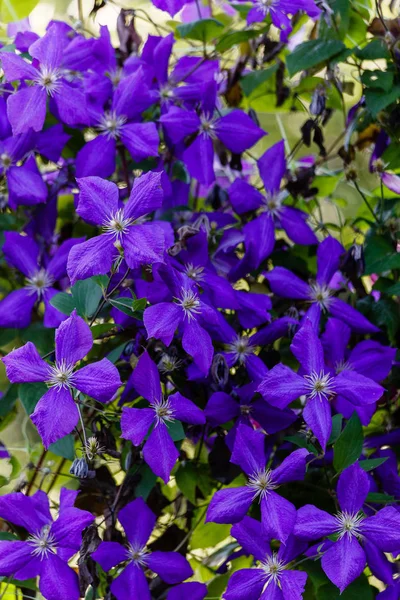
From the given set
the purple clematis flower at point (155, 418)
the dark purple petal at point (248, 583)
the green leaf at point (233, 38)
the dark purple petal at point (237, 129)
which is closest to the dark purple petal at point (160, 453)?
the purple clematis flower at point (155, 418)

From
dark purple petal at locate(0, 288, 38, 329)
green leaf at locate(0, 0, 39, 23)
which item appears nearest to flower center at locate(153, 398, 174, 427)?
dark purple petal at locate(0, 288, 38, 329)

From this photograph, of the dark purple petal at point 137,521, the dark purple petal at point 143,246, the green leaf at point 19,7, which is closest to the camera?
the dark purple petal at point 143,246

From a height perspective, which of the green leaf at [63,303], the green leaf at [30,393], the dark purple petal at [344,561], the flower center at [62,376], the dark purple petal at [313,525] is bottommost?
the dark purple petal at [344,561]

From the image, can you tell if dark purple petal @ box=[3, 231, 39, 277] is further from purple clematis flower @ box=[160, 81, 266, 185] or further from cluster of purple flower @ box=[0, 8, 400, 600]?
purple clematis flower @ box=[160, 81, 266, 185]

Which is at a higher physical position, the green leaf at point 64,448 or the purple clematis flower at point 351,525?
the green leaf at point 64,448

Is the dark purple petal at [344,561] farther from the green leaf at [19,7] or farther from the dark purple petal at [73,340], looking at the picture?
the green leaf at [19,7]

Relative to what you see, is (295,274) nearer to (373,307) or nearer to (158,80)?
(373,307)

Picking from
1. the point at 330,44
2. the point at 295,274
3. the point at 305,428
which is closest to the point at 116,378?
the point at 305,428

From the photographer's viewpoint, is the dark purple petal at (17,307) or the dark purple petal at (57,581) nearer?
the dark purple petal at (57,581)

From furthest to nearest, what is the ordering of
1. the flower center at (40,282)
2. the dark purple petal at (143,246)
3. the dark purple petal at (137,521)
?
the flower center at (40,282)
the dark purple petal at (137,521)
the dark purple petal at (143,246)
